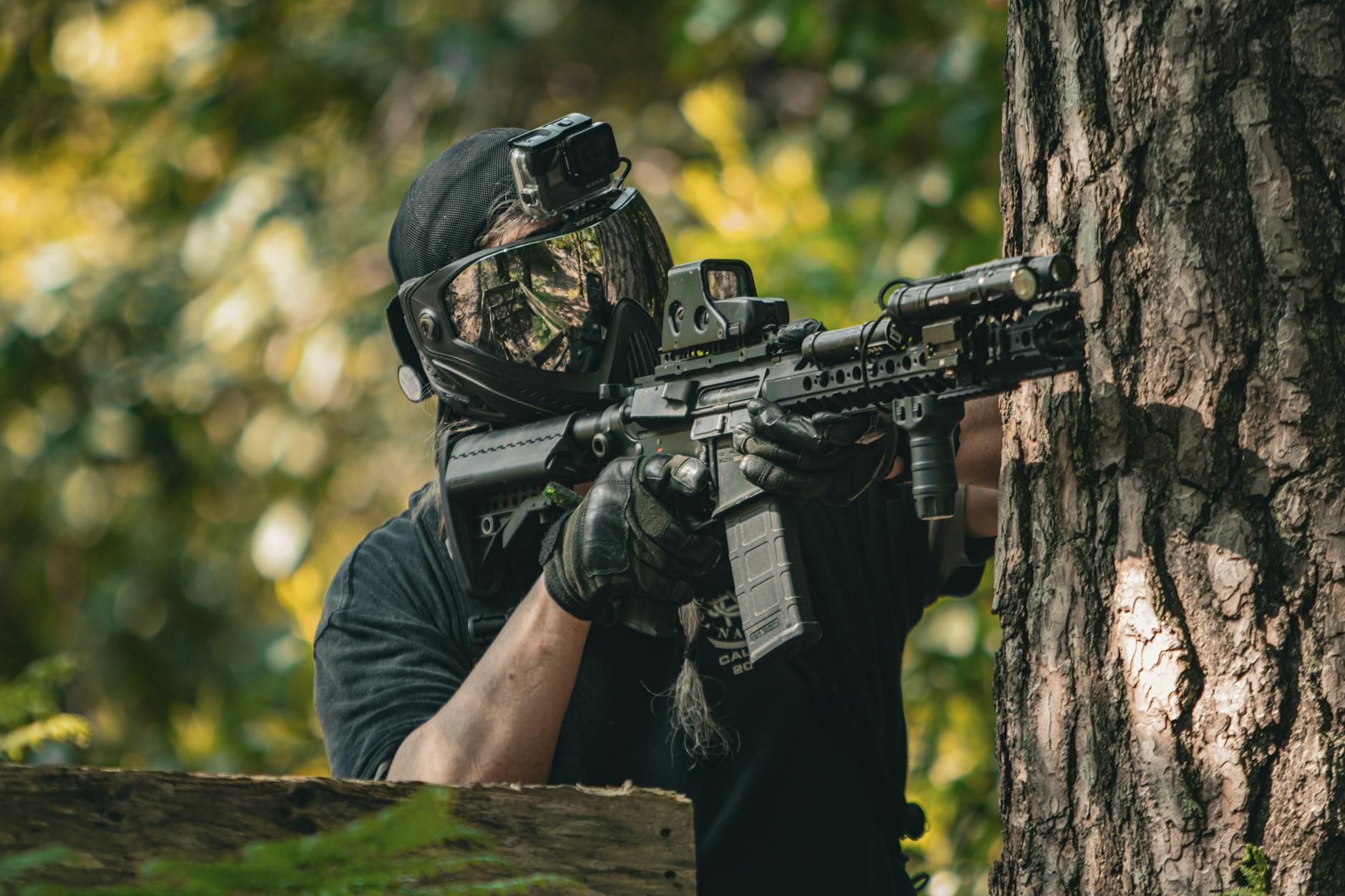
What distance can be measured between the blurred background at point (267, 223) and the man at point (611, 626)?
159cm

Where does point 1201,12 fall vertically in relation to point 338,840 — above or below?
above

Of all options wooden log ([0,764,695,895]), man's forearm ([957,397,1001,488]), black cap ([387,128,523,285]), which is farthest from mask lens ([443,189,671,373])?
wooden log ([0,764,695,895])

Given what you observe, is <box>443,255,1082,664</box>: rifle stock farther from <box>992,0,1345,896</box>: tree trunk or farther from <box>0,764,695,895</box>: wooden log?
<box>0,764,695,895</box>: wooden log

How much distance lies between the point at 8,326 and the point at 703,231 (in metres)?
3.54

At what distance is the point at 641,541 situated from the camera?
88.7 inches

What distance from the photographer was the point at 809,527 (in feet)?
8.50

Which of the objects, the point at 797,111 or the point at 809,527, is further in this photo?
the point at 797,111

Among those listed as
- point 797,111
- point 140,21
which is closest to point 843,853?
point 797,111

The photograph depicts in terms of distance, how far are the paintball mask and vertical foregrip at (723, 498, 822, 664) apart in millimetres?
501

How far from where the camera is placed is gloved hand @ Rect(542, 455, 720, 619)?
7.39ft

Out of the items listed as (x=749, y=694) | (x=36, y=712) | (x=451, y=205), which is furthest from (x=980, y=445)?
(x=36, y=712)

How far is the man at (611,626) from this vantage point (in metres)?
2.38

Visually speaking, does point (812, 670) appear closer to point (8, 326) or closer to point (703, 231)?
point (703, 231)

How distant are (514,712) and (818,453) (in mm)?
774
